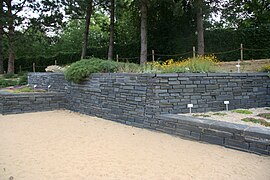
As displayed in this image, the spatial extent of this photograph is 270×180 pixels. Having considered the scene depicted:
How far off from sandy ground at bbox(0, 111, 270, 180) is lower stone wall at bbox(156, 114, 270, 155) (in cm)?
10

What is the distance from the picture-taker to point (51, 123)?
5078mm

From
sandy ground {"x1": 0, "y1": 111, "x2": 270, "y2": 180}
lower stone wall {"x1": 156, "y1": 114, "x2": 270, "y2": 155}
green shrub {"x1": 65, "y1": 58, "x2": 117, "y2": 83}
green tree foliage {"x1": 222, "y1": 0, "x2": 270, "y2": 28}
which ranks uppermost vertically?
green tree foliage {"x1": 222, "y1": 0, "x2": 270, "y2": 28}

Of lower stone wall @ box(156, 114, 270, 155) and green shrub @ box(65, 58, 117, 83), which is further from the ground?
green shrub @ box(65, 58, 117, 83)

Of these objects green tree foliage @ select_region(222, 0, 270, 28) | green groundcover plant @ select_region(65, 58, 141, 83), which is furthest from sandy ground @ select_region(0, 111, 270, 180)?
green tree foliage @ select_region(222, 0, 270, 28)

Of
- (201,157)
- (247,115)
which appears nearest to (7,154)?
(201,157)

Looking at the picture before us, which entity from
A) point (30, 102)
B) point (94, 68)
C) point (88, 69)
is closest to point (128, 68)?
point (94, 68)

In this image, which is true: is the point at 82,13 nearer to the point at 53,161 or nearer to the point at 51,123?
the point at 51,123

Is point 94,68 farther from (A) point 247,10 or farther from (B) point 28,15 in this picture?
(B) point 28,15

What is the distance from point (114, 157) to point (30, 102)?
14.3ft

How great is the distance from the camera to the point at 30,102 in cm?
654

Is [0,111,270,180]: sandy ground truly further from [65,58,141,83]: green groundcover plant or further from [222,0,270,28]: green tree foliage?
[222,0,270,28]: green tree foliage

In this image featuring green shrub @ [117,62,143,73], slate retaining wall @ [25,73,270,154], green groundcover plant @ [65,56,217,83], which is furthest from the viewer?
green shrub @ [117,62,143,73]

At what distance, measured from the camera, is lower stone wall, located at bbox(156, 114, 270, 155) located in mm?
2984

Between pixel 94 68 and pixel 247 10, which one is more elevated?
pixel 247 10
